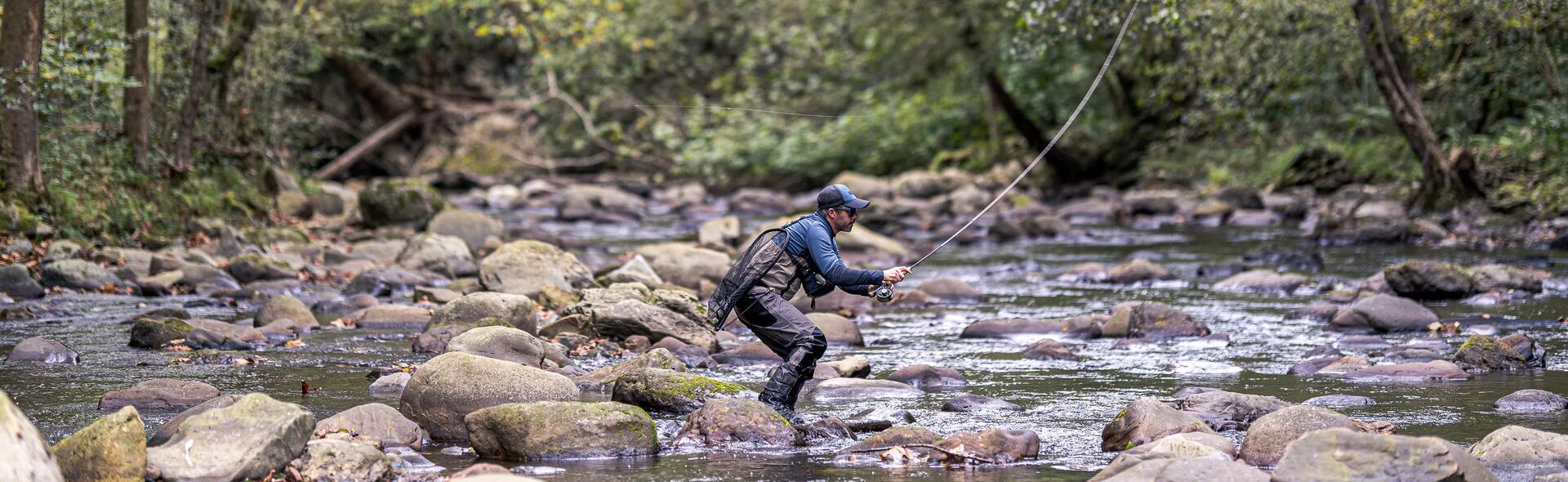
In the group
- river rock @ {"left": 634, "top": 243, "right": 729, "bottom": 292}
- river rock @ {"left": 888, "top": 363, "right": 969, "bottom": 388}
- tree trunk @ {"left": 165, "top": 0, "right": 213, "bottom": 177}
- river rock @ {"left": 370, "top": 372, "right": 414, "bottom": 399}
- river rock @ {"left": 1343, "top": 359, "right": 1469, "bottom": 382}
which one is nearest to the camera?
river rock @ {"left": 370, "top": 372, "right": 414, "bottom": 399}

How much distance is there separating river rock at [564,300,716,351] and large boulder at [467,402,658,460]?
3.43 m

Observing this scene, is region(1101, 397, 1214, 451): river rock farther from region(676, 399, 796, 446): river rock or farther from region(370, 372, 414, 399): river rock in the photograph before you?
region(370, 372, 414, 399): river rock

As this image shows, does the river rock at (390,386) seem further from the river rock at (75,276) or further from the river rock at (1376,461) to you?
the river rock at (75,276)

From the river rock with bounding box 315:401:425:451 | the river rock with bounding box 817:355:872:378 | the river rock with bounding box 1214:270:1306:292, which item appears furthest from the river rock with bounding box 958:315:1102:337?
the river rock with bounding box 315:401:425:451

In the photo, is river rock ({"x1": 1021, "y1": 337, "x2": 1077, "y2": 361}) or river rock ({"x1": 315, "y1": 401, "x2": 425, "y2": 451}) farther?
river rock ({"x1": 1021, "y1": 337, "x2": 1077, "y2": 361})

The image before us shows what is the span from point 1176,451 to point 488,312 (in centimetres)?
542

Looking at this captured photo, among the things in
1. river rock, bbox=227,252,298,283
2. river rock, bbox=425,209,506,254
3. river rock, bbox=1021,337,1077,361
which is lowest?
river rock, bbox=1021,337,1077,361

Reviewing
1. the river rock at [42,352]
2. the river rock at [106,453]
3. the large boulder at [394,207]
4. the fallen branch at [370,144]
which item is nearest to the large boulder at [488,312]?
the river rock at [42,352]

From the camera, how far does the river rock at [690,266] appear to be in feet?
44.8

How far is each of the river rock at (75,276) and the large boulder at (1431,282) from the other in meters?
10.9

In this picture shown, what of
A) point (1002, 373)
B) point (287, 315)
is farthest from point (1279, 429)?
point (287, 315)

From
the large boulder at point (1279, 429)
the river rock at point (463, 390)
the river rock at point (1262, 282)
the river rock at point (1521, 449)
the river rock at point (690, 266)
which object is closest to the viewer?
the river rock at point (1521, 449)

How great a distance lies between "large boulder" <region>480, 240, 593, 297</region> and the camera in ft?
40.3

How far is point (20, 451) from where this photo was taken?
14.0 feet
